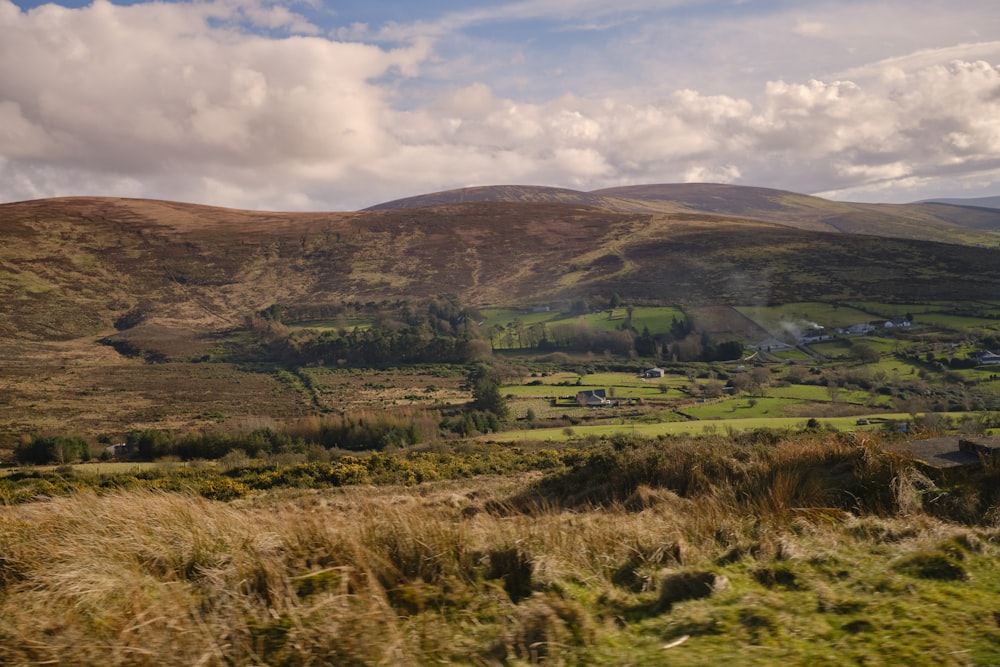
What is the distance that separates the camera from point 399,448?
3291cm

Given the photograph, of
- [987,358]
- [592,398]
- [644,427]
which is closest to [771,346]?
[987,358]

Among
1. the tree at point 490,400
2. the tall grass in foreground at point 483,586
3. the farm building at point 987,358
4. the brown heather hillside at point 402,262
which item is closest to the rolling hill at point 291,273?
the brown heather hillside at point 402,262

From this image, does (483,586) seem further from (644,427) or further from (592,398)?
(592,398)

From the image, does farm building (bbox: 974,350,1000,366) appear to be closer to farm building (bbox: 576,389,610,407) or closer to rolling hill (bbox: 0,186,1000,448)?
rolling hill (bbox: 0,186,1000,448)

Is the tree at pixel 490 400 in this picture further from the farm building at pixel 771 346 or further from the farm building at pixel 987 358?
the farm building at pixel 987 358

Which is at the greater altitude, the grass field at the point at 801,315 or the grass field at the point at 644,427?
the grass field at the point at 801,315

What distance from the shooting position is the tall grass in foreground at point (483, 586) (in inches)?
152

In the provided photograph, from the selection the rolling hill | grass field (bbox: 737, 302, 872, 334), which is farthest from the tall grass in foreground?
grass field (bbox: 737, 302, 872, 334)

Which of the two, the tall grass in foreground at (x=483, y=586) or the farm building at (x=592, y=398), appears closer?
the tall grass in foreground at (x=483, y=586)

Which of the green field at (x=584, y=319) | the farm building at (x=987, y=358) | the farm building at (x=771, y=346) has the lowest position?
the farm building at (x=987, y=358)

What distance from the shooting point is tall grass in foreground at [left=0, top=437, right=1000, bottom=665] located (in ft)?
12.6

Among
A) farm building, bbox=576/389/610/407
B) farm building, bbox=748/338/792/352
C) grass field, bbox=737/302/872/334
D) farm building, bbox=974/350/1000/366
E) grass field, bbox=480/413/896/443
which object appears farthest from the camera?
grass field, bbox=737/302/872/334

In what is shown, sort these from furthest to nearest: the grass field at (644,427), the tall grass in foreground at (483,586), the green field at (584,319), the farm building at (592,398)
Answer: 1. the green field at (584,319)
2. the farm building at (592,398)
3. the grass field at (644,427)
4. the tall grass in foreground at (483,586)

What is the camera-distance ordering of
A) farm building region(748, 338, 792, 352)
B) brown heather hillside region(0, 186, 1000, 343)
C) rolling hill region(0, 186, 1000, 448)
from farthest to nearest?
brown heather hillside region(0, 186, 1000, 343) < farm building region(748, 338, 792, 352) < rolling hill region(0, 186, 1000, 448)
